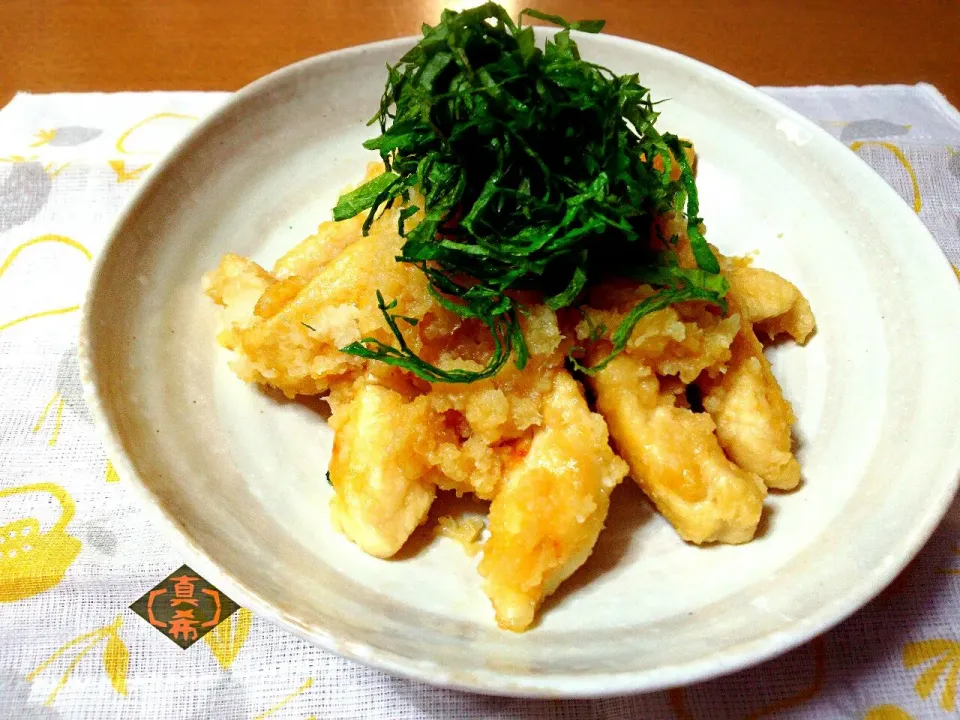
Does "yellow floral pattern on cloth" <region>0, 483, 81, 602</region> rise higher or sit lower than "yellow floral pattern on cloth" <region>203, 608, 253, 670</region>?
lower

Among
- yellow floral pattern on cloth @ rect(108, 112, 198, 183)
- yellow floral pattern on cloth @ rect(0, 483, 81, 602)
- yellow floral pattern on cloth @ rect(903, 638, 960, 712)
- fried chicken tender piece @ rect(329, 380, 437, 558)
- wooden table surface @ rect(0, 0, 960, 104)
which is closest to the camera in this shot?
fried chicken tender piece @ rect(329, 380, 437, 558)

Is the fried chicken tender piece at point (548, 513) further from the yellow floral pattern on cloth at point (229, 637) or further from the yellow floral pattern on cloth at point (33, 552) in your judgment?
the yellow floral pattern on cloth at point (33, 552)

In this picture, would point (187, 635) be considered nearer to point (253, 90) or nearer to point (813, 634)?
point (813, 634)

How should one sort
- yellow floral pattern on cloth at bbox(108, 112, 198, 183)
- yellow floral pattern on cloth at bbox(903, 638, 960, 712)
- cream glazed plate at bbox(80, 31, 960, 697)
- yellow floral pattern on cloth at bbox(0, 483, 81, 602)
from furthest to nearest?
yellow floral pattern on cloth at bbox(108, 112, 198, 183) → yellow floral pattern on cloth at bbox(0, 483, 81, 602) → yellow floral pattern on cloth at bbox(903, 638, 960, 712) → cream glazed plate at bbox(80, 31, 960, 697)

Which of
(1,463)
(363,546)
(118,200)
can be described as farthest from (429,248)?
(118,200)

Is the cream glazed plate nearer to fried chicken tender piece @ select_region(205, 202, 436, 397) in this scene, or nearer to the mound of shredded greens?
fried chicken tender piece @ select_region(205, 202, 436, 397)

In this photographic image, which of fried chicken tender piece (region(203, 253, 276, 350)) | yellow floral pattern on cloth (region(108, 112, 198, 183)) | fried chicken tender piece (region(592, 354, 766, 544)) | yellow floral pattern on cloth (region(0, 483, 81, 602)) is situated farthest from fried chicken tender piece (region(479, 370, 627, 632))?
yellow floral pattern on cloth (region(108, 112, 198, 183))
